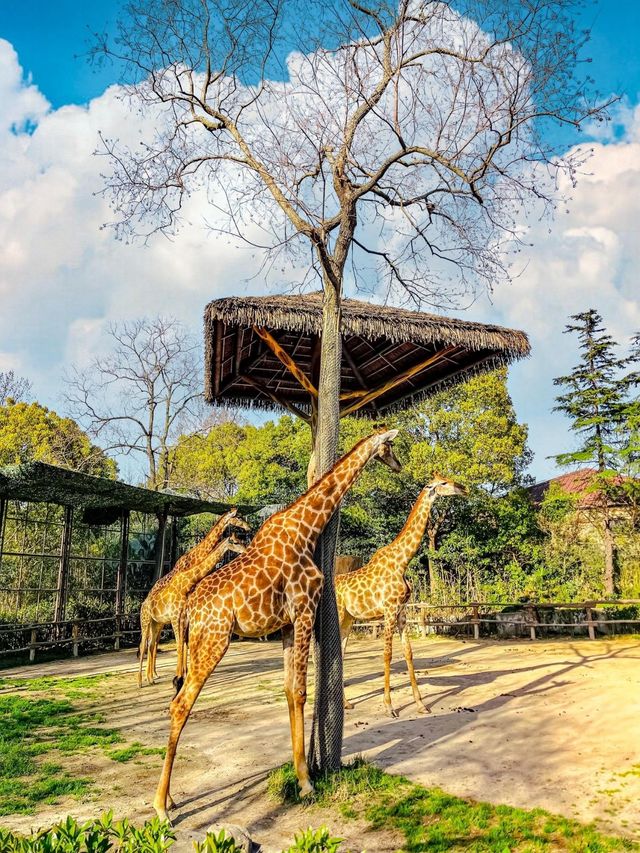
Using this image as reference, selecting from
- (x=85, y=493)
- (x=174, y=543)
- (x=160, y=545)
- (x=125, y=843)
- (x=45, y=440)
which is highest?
(x=45, y=440)

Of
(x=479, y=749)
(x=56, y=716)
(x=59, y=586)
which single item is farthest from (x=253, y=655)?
(x=479, y=749)

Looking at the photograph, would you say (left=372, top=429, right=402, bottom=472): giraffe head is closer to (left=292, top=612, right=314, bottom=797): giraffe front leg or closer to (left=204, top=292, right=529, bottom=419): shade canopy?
(left=292, top=612, right=314, bottom=797): giraffe front leg

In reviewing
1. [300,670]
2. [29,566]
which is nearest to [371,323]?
[300,670]

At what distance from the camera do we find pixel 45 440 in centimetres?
2397

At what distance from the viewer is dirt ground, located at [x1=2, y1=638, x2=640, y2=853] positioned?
406 centimetres

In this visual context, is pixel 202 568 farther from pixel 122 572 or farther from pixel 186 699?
pixel 122 572

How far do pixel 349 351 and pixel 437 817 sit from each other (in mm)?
7029

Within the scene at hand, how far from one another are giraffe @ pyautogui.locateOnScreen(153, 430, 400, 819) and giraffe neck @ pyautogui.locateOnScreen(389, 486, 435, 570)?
297 cm

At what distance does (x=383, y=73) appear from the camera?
232 inches

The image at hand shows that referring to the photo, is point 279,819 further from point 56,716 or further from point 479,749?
point 56,716

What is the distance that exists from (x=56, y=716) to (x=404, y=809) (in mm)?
4526

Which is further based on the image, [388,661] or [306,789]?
[388,661]

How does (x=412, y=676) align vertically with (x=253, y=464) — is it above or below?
below

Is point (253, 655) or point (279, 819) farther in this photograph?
point (253, 655)
